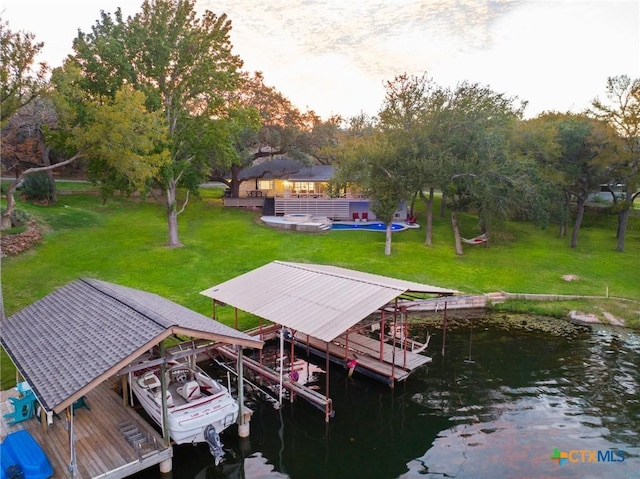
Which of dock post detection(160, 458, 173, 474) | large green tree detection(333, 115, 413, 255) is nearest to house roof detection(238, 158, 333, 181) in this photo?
large green tree detection(333, 115, 413, 255)

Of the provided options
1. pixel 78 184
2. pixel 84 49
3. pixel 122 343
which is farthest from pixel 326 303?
pixel 78 184

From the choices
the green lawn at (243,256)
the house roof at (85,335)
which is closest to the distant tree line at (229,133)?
the green lawn at (243,256)

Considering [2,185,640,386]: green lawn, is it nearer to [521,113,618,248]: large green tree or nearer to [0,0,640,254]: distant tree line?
[0,0,640,254]: distant tree line

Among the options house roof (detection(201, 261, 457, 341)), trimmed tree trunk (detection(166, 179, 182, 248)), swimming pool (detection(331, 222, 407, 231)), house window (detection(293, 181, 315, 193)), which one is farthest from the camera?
house window (detection(293, 181, 315, 193))

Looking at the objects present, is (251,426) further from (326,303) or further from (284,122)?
(284,122)

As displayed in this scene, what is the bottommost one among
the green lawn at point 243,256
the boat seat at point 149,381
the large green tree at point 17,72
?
the boat seat at point 149,381

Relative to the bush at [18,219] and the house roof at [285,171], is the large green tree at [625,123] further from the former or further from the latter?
the bush at [18,219]
